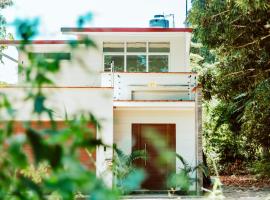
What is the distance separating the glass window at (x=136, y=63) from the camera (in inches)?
919

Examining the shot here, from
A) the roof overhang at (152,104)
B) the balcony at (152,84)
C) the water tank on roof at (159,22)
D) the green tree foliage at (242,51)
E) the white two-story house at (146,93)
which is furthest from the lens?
the water tank on roof at (159,22)

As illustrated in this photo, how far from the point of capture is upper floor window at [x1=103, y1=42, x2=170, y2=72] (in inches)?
920

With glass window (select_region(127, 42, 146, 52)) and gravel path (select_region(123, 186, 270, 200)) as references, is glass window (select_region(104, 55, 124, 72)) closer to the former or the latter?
glass window (select_region(127, 42, 146, 52))

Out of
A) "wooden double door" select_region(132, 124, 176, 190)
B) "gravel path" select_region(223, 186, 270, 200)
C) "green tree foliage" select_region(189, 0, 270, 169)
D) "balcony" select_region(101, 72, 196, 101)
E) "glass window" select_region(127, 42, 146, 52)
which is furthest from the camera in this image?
"glass window" select_region(127, 42, 146, 52)

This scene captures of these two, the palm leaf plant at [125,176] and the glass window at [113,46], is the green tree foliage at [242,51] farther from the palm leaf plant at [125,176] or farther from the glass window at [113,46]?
the palm leaf plant at [125,176]

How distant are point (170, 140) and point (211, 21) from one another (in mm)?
5059

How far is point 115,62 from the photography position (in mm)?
23469

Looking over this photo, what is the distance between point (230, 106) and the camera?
79.1 feet

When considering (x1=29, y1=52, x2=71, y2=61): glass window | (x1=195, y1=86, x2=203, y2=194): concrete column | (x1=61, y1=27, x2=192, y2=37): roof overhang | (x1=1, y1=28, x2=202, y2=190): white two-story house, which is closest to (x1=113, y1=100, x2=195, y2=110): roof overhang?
(x1=1, y1=28, x2=202, y2=190): white two-story house

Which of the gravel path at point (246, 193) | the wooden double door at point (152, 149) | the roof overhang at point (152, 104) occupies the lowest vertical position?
the gravel path at point (246, 193)

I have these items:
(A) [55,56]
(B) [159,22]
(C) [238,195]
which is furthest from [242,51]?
(A) [55,56]

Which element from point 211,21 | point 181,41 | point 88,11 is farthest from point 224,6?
point 88,11

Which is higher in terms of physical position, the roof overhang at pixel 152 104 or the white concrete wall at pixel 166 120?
the roof overhang at pixel 152 104

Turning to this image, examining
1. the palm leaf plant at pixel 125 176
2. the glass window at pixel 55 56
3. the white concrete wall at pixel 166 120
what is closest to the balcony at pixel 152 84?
the white concrete wall at pixel 166 120
